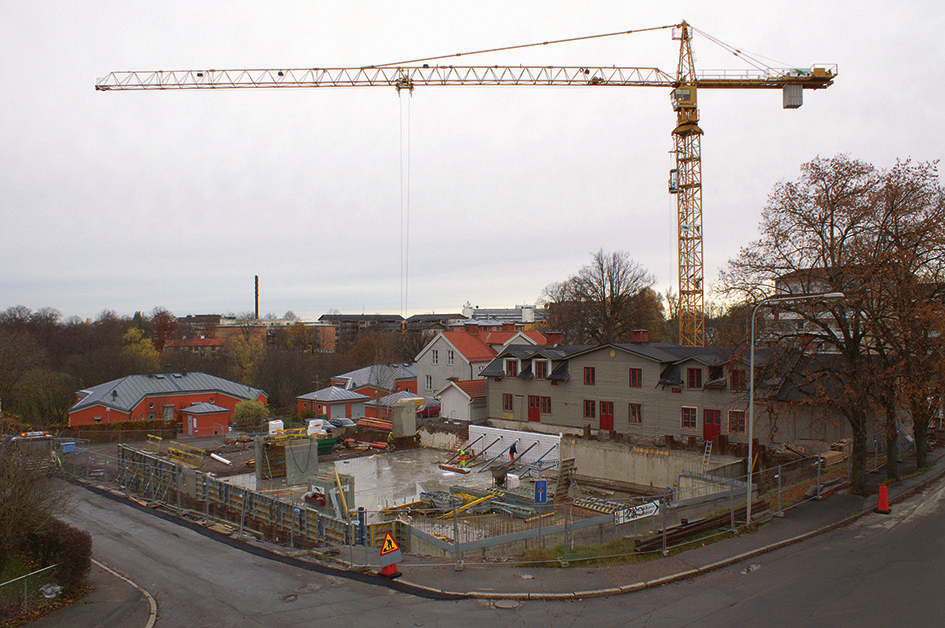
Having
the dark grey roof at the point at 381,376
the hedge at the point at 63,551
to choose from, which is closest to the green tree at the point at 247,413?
the dark grey roof at the point at 381,376

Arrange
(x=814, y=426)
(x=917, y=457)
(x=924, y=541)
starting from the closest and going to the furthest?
1. (x=924, y=541)
2. (x=917, y=457)
3. (x=814, y=426)

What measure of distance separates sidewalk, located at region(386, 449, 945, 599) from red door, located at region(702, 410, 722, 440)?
1410 centimetres

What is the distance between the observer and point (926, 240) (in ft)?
67.2

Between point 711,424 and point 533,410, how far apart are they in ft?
40.5

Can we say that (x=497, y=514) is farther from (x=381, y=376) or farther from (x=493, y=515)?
(x=381, y=376)

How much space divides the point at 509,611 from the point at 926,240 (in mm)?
19152

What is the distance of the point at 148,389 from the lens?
48781 mm

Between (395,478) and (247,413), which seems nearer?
(395,478)

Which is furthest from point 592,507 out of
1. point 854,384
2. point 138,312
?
point 138,312

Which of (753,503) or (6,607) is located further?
(753,503)

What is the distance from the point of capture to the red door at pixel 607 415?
36781 millimetres

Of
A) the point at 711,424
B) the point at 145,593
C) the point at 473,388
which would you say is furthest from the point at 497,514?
the point at 473,388

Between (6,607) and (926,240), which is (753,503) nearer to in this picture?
(926,240)

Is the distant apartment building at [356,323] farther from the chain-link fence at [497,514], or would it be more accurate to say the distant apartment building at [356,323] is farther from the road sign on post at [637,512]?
the road sign on post at [637,512]
